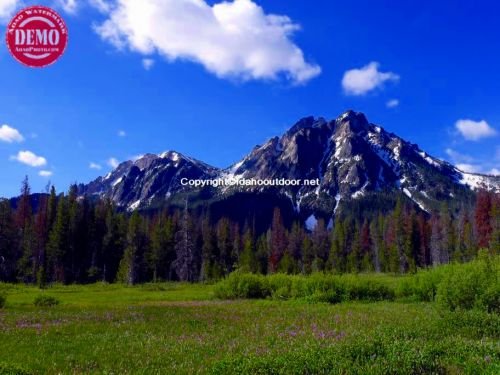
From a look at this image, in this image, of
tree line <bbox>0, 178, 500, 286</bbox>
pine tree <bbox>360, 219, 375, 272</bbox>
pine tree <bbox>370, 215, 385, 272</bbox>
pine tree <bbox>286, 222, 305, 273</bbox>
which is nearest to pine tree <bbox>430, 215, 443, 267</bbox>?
tree line <bbox>0, 178, 500, 286</bbox>

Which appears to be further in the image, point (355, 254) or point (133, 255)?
point (355, 254)

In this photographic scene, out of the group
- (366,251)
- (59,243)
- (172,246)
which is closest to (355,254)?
(366,251)

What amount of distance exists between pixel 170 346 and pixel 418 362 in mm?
7665

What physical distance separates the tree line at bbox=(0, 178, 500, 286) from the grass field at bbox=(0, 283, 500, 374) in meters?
64.6

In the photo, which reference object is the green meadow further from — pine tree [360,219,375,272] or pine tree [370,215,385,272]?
pine tree [360,219,375,272]

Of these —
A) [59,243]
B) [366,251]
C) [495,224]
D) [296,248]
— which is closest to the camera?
[59,243]

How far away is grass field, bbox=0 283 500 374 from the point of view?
1102 cm

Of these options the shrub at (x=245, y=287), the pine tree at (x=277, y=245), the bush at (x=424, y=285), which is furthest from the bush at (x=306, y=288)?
the pine tree at (x=277, y=245)

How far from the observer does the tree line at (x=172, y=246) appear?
96000 millimetres

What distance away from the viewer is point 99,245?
111 m

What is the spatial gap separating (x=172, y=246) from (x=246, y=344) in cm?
10094

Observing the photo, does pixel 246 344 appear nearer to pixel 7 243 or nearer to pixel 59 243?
pixel 7 243

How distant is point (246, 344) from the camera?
50.0 feet

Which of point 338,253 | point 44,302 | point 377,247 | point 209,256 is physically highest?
point 377,247
